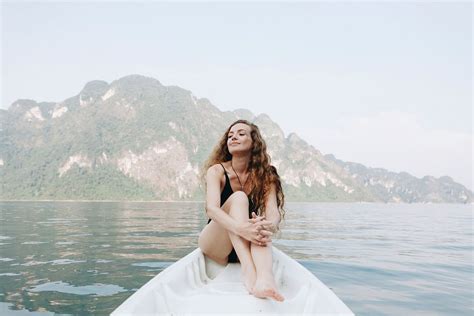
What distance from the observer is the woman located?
321 cm

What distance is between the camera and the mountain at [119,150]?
431ft

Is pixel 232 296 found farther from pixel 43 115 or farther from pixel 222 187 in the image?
pixel 43 115

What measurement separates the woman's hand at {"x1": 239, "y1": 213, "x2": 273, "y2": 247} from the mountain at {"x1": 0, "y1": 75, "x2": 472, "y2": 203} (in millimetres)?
113770

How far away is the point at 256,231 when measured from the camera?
3098mm

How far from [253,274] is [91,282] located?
10.3 ft

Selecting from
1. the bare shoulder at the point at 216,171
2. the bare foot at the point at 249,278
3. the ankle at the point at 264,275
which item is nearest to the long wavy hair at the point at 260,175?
the bare shoulder at the point at 216,171

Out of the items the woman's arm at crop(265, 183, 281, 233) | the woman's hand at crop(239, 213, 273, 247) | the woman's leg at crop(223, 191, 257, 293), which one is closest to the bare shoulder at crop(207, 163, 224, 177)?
the woman's leg at crop(223, 191, 257, 293)

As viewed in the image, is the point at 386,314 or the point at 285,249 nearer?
the point at 386,314

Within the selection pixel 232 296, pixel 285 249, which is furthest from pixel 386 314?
pixel 285 249

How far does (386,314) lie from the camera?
4172mm

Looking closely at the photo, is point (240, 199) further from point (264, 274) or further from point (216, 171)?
point (264, 274)

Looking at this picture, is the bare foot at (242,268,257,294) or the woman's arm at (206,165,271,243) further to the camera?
the woman's arm at (206,165,271,243)

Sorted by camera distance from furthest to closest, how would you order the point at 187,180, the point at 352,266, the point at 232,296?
the point at 187,180, the point at 352,266, the point at 232,296

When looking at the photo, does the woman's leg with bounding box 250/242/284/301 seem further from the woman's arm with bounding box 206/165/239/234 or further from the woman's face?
the woman's face
